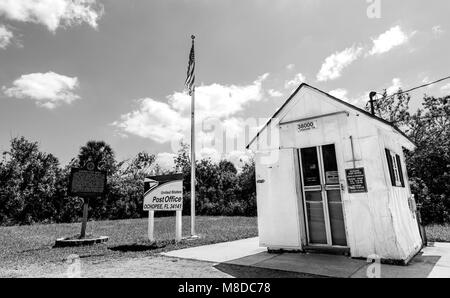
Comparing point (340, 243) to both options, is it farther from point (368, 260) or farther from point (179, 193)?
point (179, 193)

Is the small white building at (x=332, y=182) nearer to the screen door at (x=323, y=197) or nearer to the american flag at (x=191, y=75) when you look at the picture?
the screen door at (x=323, y=197)

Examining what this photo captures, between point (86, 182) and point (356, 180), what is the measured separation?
914 centimetres

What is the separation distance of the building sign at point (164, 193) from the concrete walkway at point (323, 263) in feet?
7.95

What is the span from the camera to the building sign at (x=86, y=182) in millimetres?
9745

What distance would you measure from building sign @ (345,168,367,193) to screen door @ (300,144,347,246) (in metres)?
0.46

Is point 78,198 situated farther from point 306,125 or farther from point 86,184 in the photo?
point 306,125

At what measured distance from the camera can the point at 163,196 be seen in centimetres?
938

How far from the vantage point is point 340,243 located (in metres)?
5.88

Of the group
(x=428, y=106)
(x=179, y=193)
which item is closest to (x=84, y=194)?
(x=179, y=193)

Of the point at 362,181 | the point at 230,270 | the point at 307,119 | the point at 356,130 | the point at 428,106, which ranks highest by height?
the point at 428,106

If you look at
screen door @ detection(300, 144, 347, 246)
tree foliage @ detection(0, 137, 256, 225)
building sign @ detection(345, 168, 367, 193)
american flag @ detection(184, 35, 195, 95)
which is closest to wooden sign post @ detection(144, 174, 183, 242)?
american flag @ detection(184, 35, 195, 95)

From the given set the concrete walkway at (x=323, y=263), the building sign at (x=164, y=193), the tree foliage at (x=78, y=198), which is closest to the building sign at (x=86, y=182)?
the building sign at (x=164, y=193)
